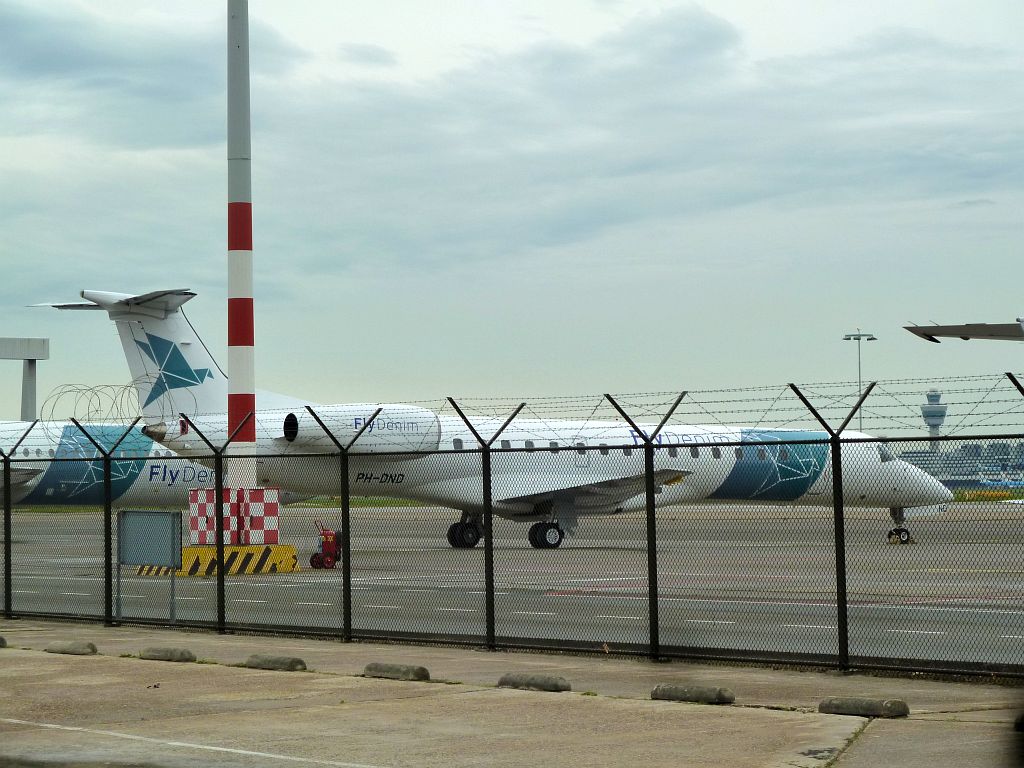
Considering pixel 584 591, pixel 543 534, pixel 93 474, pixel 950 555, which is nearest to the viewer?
pixel 950 555

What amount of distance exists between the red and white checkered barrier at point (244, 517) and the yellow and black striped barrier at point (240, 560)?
0.56 meters

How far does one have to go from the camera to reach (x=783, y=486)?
20.1 meters

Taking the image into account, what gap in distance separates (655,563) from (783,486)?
5080 mm

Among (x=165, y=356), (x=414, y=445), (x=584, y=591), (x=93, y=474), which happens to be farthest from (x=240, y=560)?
(x=93, y=474)

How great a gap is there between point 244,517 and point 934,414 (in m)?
14.3

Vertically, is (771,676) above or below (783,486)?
below

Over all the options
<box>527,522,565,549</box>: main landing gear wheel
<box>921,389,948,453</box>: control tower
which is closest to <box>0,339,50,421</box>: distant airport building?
<box>527,522,565,549</box>: main landing gear wheel

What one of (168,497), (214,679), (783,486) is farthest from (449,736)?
(168,497)

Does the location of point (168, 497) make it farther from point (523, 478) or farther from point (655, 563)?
point (655, 563)

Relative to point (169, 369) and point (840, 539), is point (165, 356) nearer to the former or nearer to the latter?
point (169, 369)

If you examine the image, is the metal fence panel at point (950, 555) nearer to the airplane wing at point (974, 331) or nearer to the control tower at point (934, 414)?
the control tower at point (934, 414)

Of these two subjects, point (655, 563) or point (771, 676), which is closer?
point (771, 676)

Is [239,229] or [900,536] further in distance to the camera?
[239,229]

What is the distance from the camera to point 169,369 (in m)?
41.3
